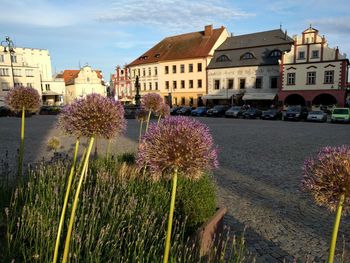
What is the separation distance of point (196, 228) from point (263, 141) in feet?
41.2

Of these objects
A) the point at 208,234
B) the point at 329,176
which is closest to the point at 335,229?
the point at 329,176

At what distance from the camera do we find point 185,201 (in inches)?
173

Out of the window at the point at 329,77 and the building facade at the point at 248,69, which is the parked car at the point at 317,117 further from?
the building facade at the point at 248,69

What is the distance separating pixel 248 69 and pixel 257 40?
5095mm

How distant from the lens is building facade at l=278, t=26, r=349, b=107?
3741 cm

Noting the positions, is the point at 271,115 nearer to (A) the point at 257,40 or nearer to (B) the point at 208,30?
(A) the point at 257,40

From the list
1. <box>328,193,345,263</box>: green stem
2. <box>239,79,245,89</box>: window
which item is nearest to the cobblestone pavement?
<box>328,193,345,263</box>: green stem

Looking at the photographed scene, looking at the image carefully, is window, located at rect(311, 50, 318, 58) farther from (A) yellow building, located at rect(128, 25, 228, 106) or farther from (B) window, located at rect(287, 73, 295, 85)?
(A) yellow building, located at rect(128, 25, 228, 106)

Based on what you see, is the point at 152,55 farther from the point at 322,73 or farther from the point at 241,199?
the point at 241,199

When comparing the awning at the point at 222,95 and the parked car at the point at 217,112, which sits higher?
the awning at the point at 222,95

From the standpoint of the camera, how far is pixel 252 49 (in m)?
45.5

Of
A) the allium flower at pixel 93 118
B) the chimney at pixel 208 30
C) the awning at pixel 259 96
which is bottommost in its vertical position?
the allium flower at pixel 93 118

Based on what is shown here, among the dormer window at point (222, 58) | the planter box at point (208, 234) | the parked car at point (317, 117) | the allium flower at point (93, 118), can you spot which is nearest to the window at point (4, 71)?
the dormer window at point (222, 58)

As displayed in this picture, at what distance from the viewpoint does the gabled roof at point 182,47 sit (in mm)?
51719
